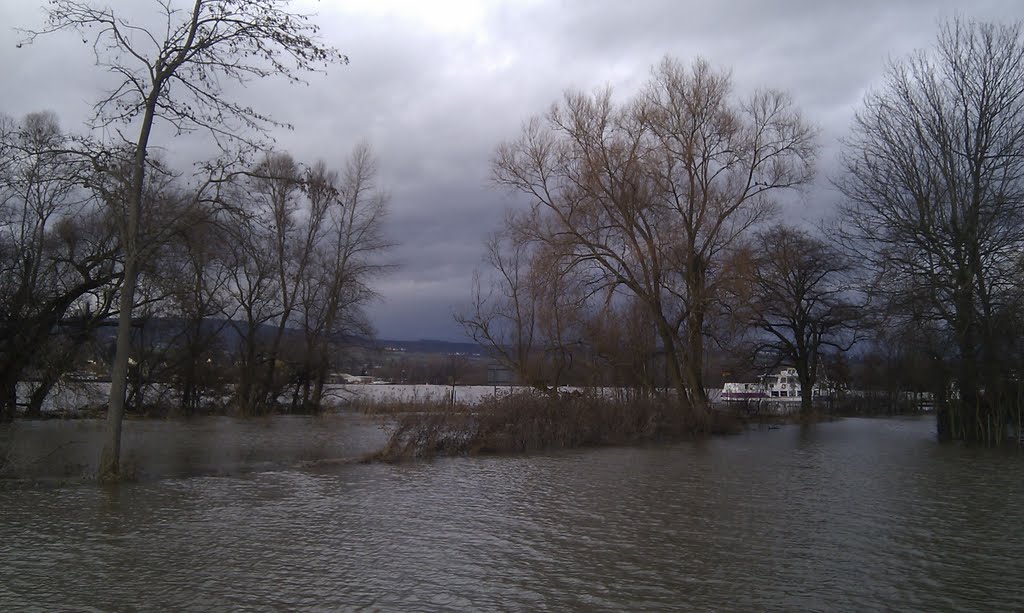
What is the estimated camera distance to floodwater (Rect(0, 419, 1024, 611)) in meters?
6.89

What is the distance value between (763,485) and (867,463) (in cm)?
613

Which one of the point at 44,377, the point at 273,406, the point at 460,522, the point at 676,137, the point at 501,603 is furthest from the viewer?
the point at 273,406

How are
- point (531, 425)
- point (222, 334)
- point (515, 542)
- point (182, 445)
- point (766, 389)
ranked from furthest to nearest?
point (766, 389) < point (222, 334) < point (531, 425) < point (182, 445) < point (515, 542)

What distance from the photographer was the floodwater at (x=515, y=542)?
689cm

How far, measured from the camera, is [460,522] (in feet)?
34.2

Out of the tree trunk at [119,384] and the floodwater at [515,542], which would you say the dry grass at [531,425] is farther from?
the tree trunk at [119,384]

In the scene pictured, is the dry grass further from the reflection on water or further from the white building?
the white building

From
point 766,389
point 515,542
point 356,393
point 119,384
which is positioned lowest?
point 515,542

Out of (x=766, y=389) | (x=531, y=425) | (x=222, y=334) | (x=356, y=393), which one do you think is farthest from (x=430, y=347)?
(x=531, y=425)

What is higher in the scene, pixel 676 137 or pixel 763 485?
pixel 676 137

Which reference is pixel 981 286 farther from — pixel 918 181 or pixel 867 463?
pixel 867 463

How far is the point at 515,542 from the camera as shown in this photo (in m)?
9.24

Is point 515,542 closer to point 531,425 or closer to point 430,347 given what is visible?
point 531,425

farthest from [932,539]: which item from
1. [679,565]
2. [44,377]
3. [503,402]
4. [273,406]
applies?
[273,406]
